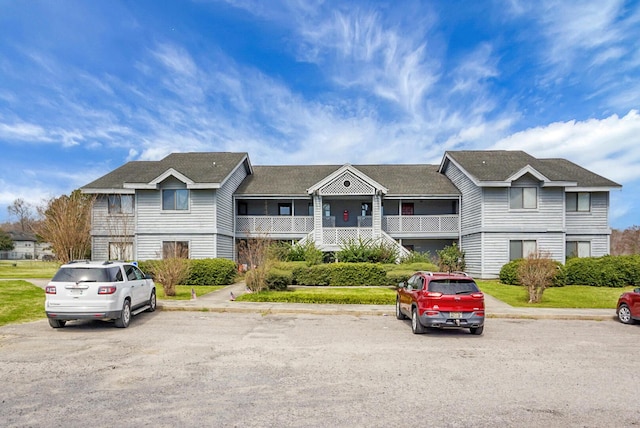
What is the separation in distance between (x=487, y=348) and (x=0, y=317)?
46.1ft

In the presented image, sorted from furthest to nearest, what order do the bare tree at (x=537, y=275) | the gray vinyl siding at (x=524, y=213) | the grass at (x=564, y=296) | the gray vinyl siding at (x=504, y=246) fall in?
the gray vinyl siding at (x=524, y=213) < the gray vinyl siding at (x=504, y=246) < the bare tree at (x=537, y=275) < the grass at (x=564, y=296)

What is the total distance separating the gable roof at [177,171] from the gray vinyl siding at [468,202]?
15478 mm

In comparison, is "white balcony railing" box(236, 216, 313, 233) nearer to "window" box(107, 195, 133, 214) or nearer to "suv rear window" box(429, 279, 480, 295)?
"window" box(107, 195, 133, 214)

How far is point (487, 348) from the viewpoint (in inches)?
380

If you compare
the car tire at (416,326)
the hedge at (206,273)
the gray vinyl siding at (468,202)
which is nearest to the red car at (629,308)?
the car tire at (416,326)

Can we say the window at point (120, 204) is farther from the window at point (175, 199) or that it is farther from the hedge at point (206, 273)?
the hedge at point (206, 273)

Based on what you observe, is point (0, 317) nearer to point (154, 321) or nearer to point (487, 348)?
point (154, 321)

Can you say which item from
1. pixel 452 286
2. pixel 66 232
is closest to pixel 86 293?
pixel 452 286

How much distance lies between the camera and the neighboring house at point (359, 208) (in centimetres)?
2594

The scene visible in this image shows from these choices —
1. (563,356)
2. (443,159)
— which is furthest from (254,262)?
(443,159)

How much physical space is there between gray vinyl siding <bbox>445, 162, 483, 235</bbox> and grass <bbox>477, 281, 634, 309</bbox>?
16.3ft

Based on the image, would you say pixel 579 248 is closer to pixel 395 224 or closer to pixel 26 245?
pixel 395 224

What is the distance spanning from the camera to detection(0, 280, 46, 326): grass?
13013 mm

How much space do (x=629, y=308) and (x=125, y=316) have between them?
15.4 m
